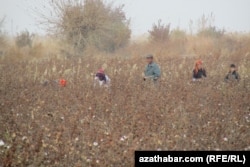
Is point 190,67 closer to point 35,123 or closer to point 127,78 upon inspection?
point 127,78

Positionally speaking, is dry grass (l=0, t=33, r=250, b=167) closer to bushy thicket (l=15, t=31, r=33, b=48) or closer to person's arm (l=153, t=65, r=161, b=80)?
person's arm (l=153, t=65, r=161, b=80)

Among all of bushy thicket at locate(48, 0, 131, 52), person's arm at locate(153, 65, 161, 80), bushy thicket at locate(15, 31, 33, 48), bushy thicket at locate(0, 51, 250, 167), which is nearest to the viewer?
bushy thicket at locate(0, 51, 250, 167)

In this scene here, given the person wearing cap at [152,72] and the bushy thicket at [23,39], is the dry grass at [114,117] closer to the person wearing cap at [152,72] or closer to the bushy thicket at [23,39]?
the person wearing cap at [152,72]

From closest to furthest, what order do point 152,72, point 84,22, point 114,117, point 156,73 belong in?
point 114,117
point 156,73
point 152,72
point 84,22

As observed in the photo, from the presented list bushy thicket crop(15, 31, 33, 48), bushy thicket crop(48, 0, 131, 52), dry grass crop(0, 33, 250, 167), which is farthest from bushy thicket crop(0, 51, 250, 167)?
bushy thicket crop(15, 31, 33, 48)

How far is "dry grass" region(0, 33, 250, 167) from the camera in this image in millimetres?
5242

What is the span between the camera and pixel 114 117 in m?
6.94

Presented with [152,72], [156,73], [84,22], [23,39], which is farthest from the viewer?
[23,39]

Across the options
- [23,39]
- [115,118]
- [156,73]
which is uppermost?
[23,39]

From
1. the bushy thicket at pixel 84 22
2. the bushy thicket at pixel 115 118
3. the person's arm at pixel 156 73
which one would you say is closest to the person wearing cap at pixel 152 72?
the person's arm at pixel 156 73

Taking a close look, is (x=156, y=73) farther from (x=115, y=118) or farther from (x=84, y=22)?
(x=84, y=22)

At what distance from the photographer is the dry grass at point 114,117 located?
17.2ft

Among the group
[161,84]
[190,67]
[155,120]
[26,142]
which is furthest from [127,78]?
[26,142]

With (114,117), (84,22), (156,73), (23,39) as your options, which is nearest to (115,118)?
(114,117)
